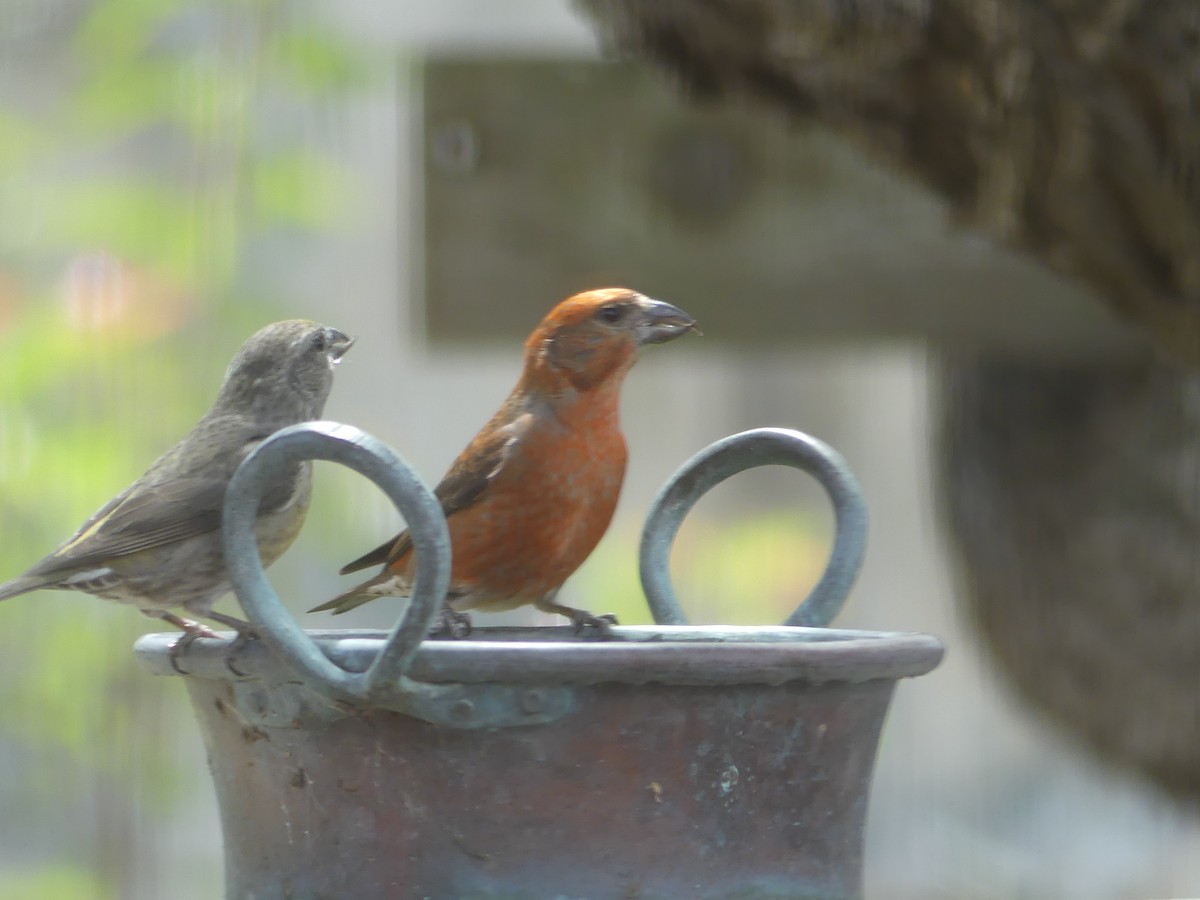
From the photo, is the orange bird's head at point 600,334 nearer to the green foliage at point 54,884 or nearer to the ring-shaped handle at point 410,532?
the ring-shaped handle at point 410,532

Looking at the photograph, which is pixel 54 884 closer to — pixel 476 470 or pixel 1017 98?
pixel 476 470

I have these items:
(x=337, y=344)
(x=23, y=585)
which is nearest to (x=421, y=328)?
(x=337, y=344)


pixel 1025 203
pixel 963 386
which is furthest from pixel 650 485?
pixel 1025 203

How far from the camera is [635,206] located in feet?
10.5

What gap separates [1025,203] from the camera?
2.86 metres

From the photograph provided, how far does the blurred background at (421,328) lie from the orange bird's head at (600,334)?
0.76m

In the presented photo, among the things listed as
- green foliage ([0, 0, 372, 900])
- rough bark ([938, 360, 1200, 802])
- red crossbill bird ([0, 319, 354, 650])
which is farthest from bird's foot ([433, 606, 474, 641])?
green foliage ([0, 0, 372, 900])

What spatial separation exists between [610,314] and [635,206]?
3.03 feet

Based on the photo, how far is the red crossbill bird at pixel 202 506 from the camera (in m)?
2.37

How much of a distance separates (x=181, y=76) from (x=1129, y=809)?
3.72 meters

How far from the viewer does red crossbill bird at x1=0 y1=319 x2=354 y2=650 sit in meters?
2.37

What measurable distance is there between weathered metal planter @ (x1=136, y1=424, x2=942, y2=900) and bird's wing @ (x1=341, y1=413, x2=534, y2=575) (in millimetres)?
563

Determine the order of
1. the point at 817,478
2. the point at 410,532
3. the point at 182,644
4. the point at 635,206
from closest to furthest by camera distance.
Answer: the point at 410,532, the point at 182,644, the point at 817,478, the point at 635,206

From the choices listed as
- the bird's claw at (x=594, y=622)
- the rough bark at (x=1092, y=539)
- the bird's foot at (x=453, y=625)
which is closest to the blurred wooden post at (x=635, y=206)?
the rough bark at (x=1092, y=539)
